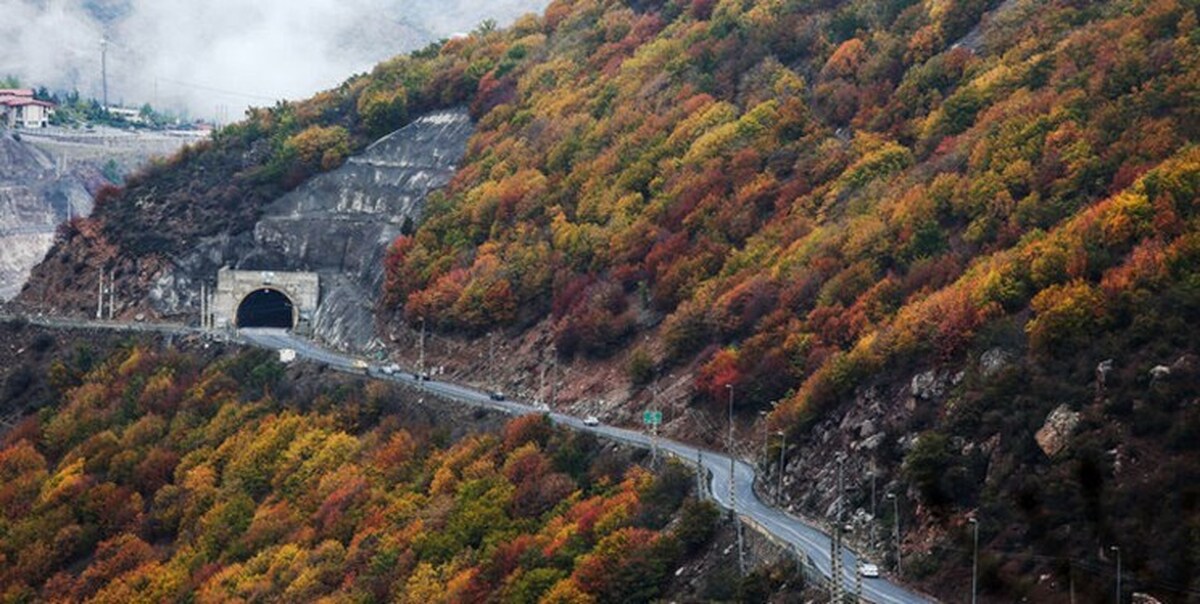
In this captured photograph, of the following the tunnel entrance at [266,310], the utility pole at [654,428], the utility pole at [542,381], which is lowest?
the tunnel entrance at [266,310]

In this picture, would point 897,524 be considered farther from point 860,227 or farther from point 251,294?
point 251,294

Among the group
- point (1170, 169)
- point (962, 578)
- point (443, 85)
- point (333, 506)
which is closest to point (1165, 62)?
point (1170, 169)

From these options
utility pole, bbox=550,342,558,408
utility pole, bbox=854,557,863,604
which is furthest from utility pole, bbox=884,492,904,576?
utility pole, bbox=550,342,558,408

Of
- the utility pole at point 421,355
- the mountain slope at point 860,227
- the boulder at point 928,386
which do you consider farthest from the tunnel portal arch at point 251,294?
the boulder at point 928,386

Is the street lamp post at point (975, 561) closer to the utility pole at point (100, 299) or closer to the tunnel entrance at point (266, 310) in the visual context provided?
the tunnel entrance at point (266, 310)

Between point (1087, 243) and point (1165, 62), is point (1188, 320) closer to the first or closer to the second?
point (1087, 243)

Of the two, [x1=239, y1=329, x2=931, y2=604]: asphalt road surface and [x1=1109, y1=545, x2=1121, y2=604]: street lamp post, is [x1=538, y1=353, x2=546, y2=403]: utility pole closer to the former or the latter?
[x1=239, y1=329, x2=931, y2=604]: asphalt road surface

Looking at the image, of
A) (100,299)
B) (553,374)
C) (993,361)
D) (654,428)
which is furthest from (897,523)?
(100,299)
